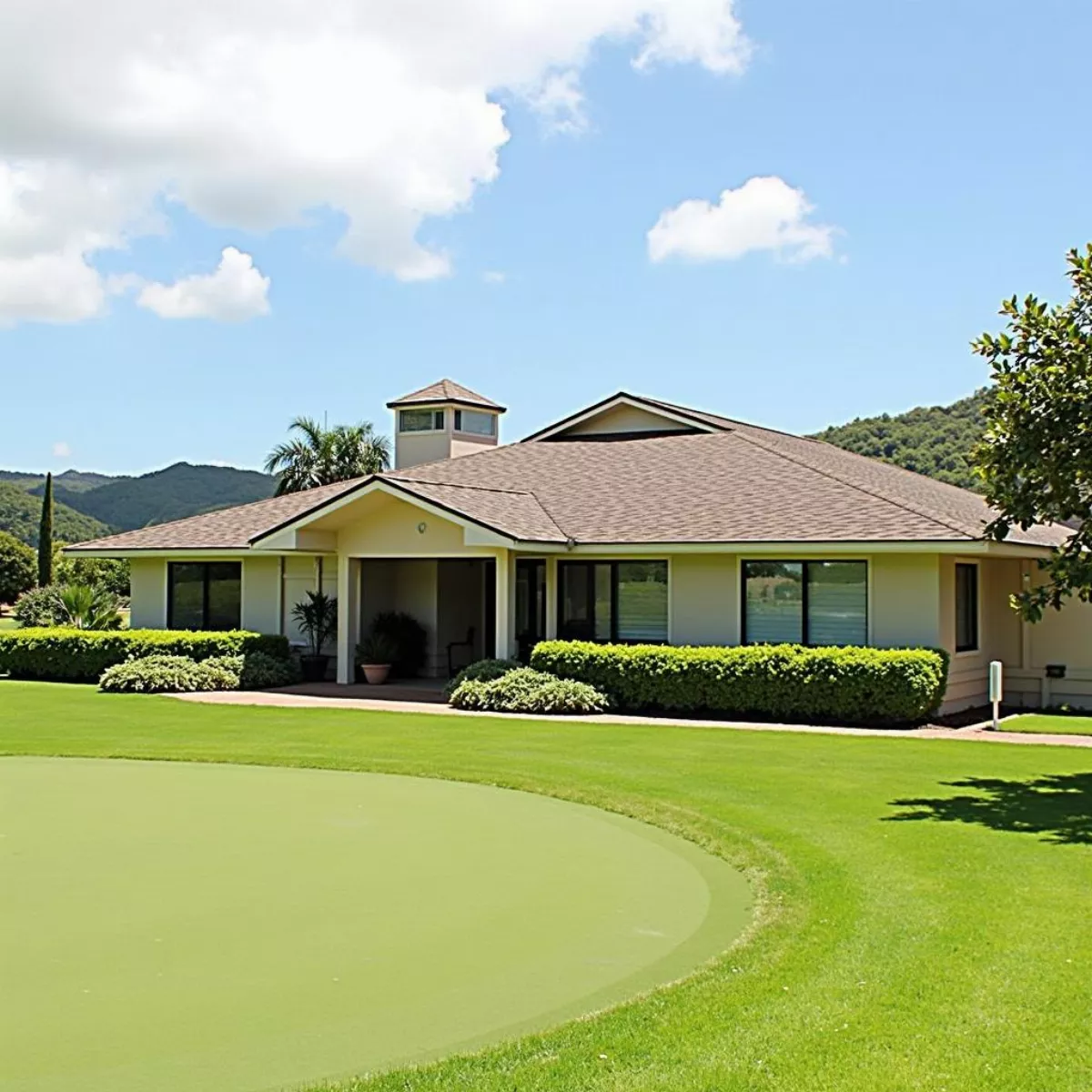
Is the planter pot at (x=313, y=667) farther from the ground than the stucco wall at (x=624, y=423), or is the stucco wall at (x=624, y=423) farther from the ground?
the stucco wall at (x=624, y=423)

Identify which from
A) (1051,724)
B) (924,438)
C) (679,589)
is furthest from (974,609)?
(924,438)

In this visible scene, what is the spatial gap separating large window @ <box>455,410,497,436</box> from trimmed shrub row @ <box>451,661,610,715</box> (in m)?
11.7

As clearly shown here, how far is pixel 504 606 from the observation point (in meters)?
22.3

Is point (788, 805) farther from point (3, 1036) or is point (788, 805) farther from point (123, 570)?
point (123, 570)

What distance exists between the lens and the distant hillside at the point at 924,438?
154 ft

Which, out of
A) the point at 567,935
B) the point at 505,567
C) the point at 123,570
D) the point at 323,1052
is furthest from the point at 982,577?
the point at 123,570

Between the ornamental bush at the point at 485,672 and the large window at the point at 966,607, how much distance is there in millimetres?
6980

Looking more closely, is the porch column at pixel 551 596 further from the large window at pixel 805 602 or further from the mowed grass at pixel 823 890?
the mowed grass at pixel 823 890

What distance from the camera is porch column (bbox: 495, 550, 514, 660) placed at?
2227 centimetres

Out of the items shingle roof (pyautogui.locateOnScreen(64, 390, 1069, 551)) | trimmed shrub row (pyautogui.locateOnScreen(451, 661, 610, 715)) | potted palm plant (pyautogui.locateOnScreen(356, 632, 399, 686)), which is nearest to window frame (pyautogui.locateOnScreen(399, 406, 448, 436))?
shingle roof (pyautogui.locateOnScreen(64, 390, 1069, 551))

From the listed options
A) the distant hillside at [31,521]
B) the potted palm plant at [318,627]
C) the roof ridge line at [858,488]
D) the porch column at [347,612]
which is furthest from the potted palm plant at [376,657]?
the distant hillside at [31,521]

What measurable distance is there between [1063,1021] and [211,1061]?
12.4ft

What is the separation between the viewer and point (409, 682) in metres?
25.5

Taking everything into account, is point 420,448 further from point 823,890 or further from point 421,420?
point 823,890
